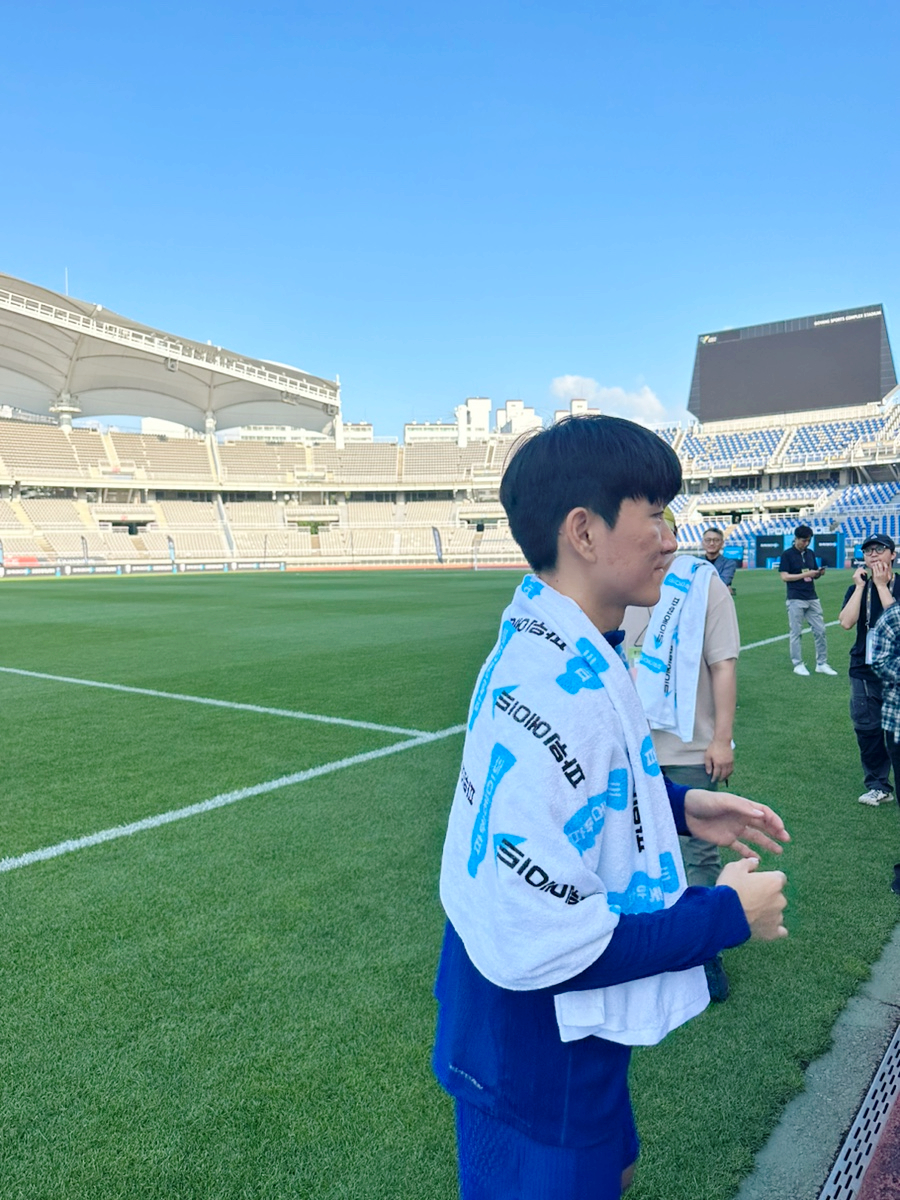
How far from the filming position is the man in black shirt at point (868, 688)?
16.8 ft

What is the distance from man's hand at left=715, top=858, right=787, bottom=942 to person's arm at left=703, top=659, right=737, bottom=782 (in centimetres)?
217

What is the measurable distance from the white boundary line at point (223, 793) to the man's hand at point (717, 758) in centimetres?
336

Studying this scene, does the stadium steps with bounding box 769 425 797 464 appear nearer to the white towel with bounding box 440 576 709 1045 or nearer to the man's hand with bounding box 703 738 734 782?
the man's hand with bounding box 703 738 734 782

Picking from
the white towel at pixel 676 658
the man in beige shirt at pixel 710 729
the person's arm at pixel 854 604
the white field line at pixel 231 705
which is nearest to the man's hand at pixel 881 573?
the person's arm at pixel 854 604

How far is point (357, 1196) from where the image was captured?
2.14 m

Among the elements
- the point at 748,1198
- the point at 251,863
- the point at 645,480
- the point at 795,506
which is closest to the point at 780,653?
the point at 251,863

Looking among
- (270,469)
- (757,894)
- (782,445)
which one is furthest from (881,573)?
(270,469)

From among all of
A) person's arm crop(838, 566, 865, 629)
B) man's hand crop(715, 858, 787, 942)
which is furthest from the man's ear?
person's arm crop(838, 566, 865, 629)

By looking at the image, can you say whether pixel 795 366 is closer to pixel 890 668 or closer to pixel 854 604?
pixel 854 604

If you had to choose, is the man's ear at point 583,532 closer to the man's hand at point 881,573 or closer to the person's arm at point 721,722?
the person's arm at point 721,722

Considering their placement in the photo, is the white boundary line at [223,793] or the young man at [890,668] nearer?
the young man at [890,668]

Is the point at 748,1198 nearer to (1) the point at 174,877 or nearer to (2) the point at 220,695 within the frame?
(1) the point at 174,877

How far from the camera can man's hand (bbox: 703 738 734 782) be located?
11.0 feet

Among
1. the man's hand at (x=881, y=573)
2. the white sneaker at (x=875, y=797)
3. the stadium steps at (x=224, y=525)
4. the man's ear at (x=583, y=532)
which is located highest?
the stadium steps at (x=224, y=525)
